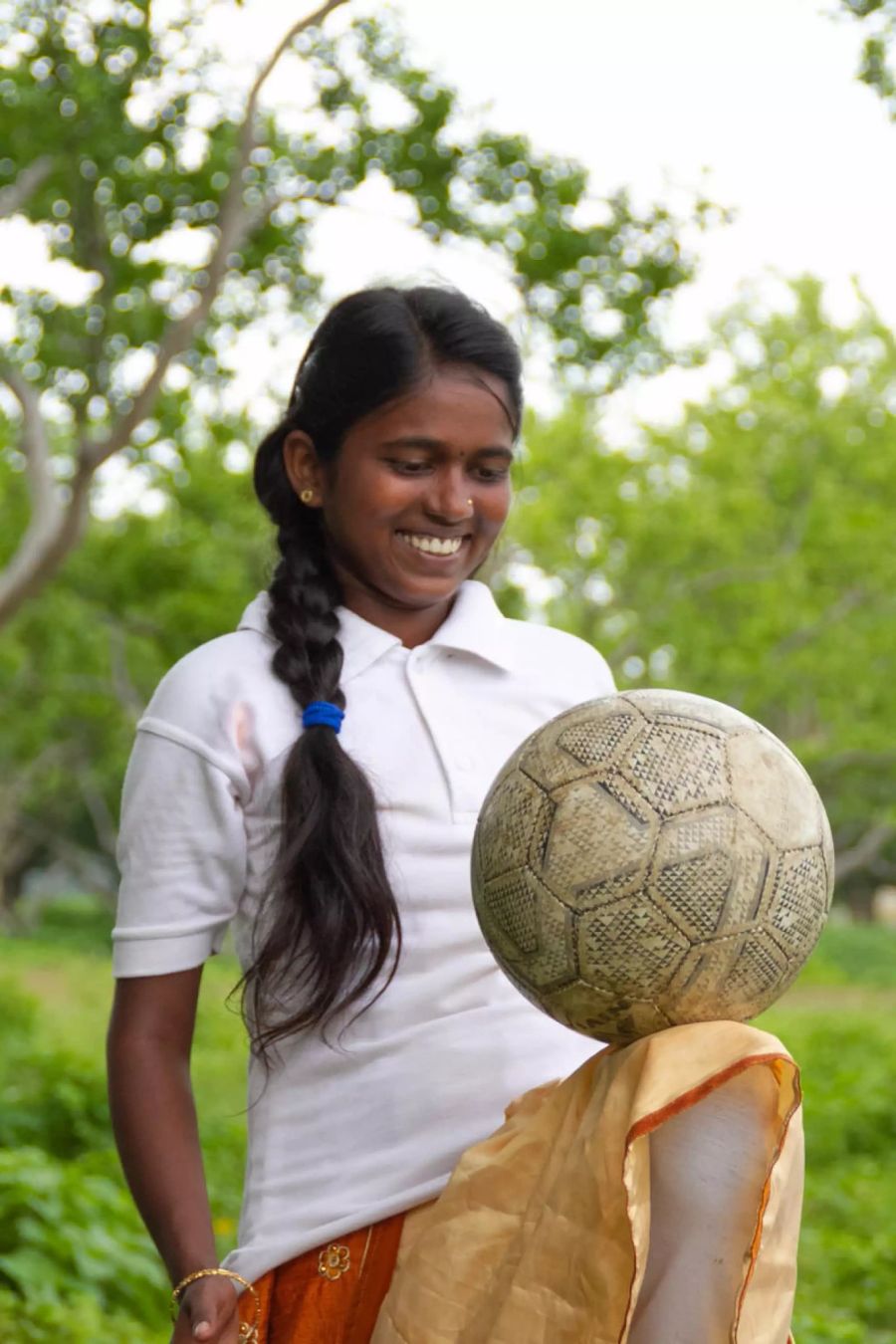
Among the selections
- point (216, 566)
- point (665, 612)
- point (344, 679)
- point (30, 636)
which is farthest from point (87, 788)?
point (344, 679)

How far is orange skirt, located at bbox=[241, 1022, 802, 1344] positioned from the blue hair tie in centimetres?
64

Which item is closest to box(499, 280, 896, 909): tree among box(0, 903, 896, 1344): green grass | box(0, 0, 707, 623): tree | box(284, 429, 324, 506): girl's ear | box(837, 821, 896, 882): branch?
box(837, 821, 896, 882): branch

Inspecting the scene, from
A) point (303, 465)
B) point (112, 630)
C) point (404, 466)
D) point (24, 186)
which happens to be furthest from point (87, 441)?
point (112, 630)

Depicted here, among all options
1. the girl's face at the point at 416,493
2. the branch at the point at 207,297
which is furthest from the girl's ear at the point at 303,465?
the branch at the point at 207,297

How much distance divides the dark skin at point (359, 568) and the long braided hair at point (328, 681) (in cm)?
5

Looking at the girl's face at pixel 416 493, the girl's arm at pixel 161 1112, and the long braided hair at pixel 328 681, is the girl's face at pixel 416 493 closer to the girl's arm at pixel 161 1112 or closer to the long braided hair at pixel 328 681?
the long braided hair at pixel 328 681

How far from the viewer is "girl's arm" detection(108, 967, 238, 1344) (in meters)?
2.49

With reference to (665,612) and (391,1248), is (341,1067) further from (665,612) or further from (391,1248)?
(665,612)

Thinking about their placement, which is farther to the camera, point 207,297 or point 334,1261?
point 207,297

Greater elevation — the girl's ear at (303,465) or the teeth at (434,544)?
the girl's ear at (303,465)

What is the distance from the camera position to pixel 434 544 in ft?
9.16

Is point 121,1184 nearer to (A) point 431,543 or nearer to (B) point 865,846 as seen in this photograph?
(A) point 431,543

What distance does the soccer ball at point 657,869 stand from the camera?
81.0 inches

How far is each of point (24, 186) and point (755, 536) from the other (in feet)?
54.9
